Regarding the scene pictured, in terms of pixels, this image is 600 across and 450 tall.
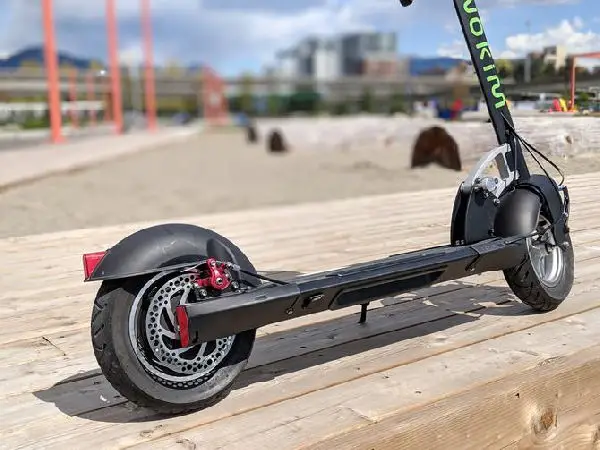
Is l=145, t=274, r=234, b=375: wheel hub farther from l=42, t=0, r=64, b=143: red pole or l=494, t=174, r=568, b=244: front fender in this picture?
l=42, t=0, r=64, b=143: red pole

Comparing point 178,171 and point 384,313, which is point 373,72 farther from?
point 384,313

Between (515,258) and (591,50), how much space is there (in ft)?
3.37

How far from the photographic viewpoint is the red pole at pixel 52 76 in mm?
11395

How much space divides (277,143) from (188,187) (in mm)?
9421

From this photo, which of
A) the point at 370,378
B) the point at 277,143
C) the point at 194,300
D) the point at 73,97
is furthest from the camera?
the point at 277,143

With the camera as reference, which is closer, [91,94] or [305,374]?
[305,374]

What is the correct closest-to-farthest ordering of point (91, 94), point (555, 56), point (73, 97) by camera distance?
point (555, 56) < point (73, 97) < point (91, 94)

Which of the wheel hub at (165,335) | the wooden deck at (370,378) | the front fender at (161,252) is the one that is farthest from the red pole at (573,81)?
the wheel hub at (165,335)

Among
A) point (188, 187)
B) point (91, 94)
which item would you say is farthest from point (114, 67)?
point (188, 187)

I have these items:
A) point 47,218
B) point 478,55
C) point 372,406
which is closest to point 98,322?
point 372,406

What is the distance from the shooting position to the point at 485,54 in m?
2.39

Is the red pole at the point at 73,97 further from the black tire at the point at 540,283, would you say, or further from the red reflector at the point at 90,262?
the red reflector at the point at 90,262

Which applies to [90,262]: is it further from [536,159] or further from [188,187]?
[188,187]

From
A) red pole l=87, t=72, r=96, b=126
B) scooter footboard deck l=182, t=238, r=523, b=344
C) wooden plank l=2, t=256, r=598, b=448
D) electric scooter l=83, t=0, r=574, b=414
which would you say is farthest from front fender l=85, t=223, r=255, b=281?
red pole l=87, t=72, r=96, b=126
